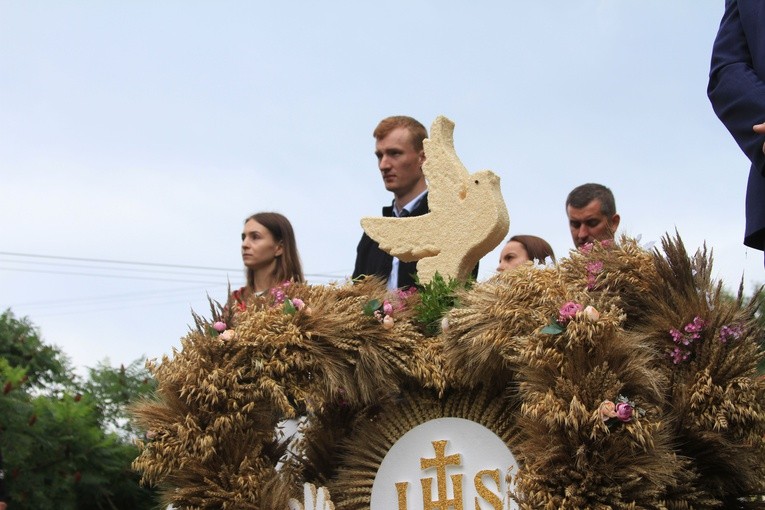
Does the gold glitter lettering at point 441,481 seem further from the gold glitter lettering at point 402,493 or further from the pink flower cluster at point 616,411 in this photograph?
the pink flower cluster at point 616,411

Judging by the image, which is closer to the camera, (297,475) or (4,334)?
(297,475)

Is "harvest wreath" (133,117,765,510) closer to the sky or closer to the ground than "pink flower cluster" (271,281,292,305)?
closer to the ground

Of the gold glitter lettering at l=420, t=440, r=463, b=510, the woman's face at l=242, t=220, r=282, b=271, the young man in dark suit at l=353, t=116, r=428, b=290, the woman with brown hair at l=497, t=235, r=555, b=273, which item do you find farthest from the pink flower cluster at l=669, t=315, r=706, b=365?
the woman's face at l=242, t=220, r=282, b=271

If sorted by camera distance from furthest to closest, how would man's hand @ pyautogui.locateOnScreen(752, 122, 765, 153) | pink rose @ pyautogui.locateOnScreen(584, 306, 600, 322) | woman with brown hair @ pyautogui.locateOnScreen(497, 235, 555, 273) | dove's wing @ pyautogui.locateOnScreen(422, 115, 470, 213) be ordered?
1. woman with brown hair @ pyautogui.locateOnScreen(497, 235, 555, 273)
2. dove's wing @ pyautogui.locateOnScreen(422, 115, 470, 213)
3. pink rose @ pyautogui.locateOnScreen(584, 306, 600, 322)
4. man's hand @ pyautogui.locateOnScreen(752, 122, 765, 153)

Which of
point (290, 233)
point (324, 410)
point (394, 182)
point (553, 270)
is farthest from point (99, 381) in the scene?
point (553, 270)

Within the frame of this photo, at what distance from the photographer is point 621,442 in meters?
2.90

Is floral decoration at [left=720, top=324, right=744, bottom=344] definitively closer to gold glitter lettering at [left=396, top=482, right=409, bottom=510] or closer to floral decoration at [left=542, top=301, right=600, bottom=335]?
floral decoration at [left=542, top=301, right=600, bottom=335]

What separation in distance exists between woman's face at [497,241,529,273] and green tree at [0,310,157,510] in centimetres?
247

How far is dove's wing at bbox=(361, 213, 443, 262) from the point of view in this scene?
156 inches

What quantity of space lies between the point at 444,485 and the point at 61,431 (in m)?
4.30

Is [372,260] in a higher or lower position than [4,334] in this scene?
lower

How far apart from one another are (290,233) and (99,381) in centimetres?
337

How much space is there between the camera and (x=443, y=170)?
3.95 m

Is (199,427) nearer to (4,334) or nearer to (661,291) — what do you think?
(661,291)
